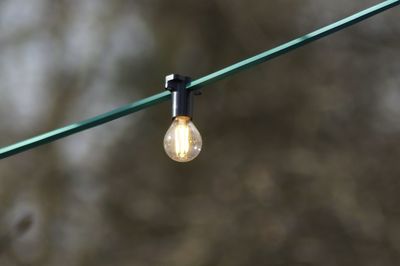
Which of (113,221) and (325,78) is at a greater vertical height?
(325,78)

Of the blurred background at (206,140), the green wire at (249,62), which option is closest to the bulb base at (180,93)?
the green wire at (249,62)

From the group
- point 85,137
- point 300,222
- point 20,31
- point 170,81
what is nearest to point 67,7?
point 20,31

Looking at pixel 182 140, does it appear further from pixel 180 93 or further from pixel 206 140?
pixel 206 140

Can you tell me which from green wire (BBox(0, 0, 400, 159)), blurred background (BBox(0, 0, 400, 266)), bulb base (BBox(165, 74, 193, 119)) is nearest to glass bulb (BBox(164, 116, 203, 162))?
bulb base (BBox(165, 74, 193, 119))

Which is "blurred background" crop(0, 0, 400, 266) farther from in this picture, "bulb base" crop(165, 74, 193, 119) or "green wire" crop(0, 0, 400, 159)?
"bulb base" crop(165, 74, 193, 119)

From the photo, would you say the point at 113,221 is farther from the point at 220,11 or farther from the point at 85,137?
the point at 220,11
